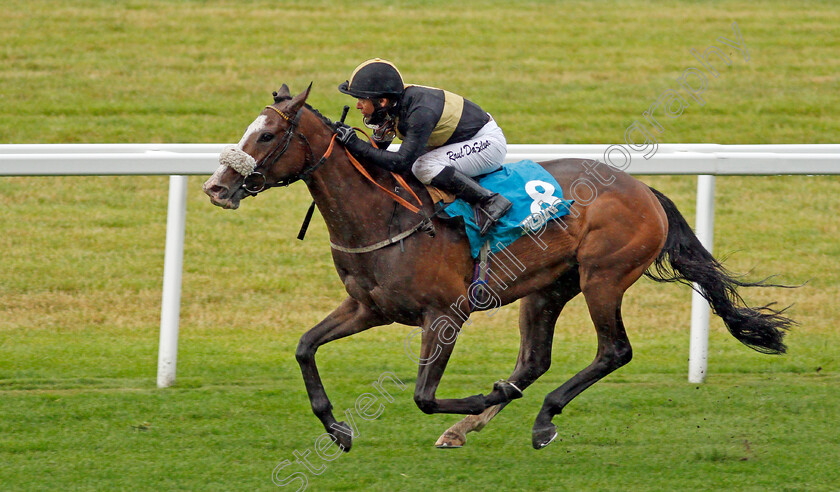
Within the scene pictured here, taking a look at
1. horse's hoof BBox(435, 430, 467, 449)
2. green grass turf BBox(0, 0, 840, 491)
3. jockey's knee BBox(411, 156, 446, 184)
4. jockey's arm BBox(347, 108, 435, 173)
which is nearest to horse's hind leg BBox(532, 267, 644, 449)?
green grass turf BBox(0, 0, 840, 491)

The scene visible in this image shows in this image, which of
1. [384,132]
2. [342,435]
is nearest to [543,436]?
[342,435]

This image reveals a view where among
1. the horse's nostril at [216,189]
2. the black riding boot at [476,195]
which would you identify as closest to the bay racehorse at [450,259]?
the horse's nostril at [216,189]

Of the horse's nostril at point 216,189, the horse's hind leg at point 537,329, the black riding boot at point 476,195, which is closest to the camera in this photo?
the horse's nostril at point 216,189

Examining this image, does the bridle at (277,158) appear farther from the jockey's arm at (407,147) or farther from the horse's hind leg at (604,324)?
the horse's hind leg at (604,324)

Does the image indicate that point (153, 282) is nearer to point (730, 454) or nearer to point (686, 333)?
point (686, 333)

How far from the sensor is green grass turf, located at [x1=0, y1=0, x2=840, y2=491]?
475cm

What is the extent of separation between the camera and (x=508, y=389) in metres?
4.82

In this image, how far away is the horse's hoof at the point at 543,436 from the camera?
4770mm

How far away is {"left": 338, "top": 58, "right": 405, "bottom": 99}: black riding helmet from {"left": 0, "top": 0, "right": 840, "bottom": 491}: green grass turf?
1.57m

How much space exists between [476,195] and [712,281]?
4.42ft

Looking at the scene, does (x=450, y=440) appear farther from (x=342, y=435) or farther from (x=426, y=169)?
(x=426, y=169)

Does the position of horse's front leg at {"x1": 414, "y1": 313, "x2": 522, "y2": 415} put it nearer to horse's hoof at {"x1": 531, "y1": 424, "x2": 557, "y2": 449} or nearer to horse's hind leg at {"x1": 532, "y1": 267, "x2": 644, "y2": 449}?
→ horse's hoof at {"x1": 531, "y1": 424, "x2": 557, "y2": 449}

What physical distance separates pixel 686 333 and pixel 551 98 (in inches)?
220

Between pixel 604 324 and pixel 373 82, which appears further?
pixel 604 324
